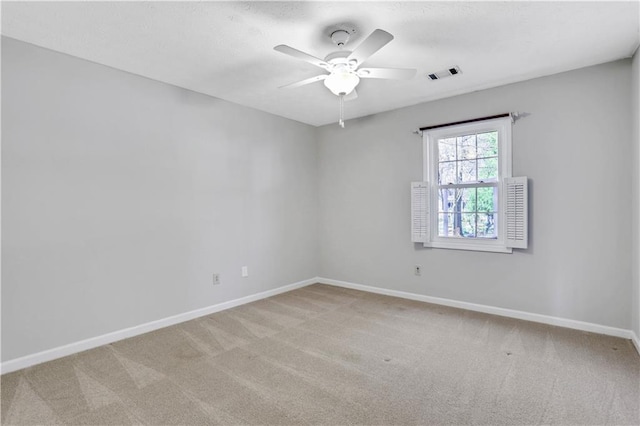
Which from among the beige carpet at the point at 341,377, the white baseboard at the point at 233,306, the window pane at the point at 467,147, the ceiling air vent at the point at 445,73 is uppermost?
the ceiling air vent at the point at 445,73

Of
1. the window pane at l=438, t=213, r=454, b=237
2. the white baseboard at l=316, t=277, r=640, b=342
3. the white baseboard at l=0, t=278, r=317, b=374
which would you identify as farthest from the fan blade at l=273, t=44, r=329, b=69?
the white baseboard at l=316, t=277, r=640, b=342

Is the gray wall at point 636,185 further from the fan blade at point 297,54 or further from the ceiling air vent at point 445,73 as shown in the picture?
the fan blade at point 297,54

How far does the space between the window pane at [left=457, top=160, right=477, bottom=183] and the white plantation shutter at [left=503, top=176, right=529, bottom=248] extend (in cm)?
42

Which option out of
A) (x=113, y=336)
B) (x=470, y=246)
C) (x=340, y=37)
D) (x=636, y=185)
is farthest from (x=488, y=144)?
(x=113, y=336)

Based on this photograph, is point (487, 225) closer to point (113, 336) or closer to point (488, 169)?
point (488, 169)

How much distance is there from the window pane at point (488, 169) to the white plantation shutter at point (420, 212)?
610mm

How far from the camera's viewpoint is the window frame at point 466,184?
3492 millimetres

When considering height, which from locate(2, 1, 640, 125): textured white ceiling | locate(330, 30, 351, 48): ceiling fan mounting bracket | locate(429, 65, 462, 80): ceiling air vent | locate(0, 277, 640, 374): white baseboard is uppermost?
locate(429, 65, 462, 80): ceiling air vent

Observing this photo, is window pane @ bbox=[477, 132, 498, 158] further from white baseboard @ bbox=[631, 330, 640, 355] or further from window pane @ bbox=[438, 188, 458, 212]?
white baseboard @ bbox=[631, 330, 640, 355]

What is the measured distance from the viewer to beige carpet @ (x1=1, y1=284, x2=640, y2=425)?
1.91 metres

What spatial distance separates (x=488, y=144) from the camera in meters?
3.66

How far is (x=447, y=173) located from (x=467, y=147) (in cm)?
37

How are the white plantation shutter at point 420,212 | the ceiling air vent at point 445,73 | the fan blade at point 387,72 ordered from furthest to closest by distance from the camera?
the white plantation shutter at point 420,212 → the ceiling air vent at point 445,73 → the fan blade at point 387,72

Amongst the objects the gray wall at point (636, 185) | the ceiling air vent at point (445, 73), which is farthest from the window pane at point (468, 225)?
the ceiling air vent at point (445, 73)
